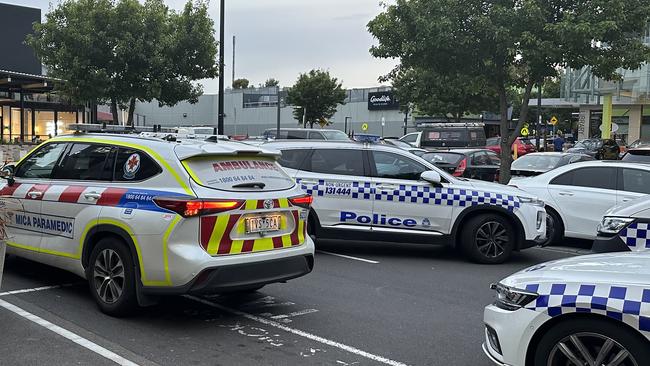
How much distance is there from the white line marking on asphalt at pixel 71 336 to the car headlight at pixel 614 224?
5143 mm

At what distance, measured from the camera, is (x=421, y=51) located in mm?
15305

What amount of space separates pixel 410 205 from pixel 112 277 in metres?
4.56

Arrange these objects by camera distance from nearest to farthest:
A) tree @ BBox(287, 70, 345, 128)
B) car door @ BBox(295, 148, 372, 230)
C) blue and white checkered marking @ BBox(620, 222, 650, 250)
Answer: blue and white checkered marking @ BBox(620, 222, 650, 250)
car door @ BBox(295, 148, 372, 230)
tree @ BBox(287, 70, 345, 128)

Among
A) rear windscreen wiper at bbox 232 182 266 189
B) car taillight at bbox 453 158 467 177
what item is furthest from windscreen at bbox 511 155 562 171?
rear windscreen wiper at bbox 232 182 266 189

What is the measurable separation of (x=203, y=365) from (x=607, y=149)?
17.8 m

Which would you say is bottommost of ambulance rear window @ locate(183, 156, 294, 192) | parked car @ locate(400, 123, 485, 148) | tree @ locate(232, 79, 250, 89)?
ambulance rear window @ locate(183, 156, 294, 192)

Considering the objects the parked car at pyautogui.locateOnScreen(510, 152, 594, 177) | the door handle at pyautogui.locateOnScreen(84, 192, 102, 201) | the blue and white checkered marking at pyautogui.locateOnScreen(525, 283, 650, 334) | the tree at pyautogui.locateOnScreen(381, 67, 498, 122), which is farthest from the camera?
the tree at pyautogui.locateOnScreen(381, 67, 498, 122)

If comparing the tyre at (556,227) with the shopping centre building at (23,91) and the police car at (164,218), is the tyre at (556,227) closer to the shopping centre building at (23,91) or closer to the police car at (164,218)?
the police car at (164,218)

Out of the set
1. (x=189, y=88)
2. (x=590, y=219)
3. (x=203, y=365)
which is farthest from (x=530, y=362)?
(x=189, y=88)

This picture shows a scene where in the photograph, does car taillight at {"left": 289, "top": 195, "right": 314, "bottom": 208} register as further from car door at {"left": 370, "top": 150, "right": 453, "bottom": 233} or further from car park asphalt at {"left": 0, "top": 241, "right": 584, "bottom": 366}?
car door at {"left": 370, "top": 150, "right": 453, "bottom": 233}

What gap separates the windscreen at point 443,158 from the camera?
1592 cm

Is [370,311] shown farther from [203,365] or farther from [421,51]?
[421,51]

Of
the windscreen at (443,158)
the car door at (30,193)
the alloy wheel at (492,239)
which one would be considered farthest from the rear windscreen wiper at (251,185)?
the windscreen at (443,158)

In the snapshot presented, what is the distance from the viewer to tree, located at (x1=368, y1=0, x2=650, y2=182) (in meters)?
13.9
